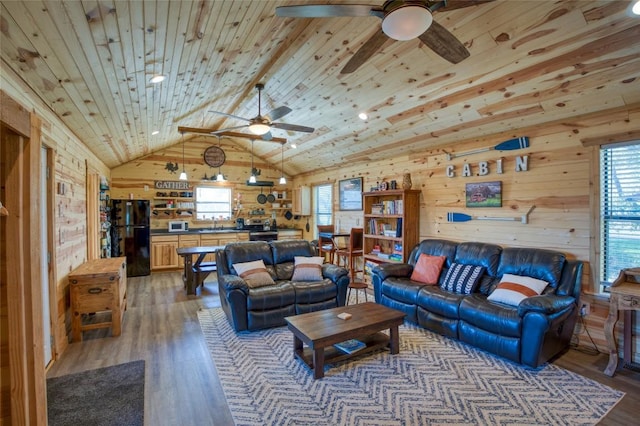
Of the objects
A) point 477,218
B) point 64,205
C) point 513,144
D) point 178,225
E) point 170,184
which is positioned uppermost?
point 513,144

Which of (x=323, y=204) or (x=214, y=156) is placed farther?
(x=214, y=156)

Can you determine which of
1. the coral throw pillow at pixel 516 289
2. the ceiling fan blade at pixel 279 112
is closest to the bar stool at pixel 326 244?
the ceiling fan blade at pixel 279 112

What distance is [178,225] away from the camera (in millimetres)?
7586

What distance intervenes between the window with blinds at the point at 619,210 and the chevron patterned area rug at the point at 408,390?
4.10 feet

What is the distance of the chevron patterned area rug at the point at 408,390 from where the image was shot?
7.46 ft

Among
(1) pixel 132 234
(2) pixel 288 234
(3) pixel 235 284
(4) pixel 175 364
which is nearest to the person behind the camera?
(4) pixel 175 364

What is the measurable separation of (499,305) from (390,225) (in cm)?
270

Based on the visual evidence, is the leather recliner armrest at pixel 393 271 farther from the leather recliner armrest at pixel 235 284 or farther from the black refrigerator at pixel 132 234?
the black refrigerator at pixel 132 234

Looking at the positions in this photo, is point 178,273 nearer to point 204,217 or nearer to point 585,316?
point 204,217

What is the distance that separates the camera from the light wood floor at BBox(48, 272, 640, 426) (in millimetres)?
2311

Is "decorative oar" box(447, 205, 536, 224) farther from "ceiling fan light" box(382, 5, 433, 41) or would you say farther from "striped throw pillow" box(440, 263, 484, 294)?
"ceiling fan light" box(382, 5, 433, 41)

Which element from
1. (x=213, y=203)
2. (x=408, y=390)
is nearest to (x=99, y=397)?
(x=408, y=390)

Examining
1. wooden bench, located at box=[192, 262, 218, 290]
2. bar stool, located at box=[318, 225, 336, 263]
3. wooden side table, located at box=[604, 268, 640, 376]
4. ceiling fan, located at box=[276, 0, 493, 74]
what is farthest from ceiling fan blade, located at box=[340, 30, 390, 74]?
bar stool, located at box=[318, 225, 336, 263]

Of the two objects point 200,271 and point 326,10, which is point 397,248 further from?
point 326,10
